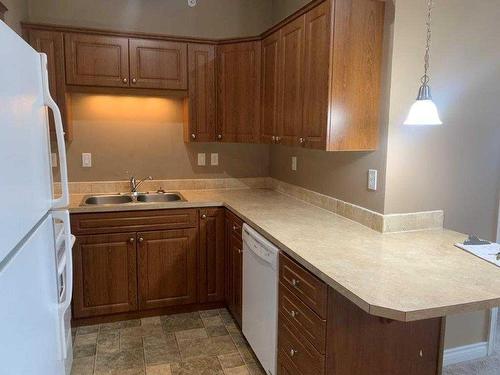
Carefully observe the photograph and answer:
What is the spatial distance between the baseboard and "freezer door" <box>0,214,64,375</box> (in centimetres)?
223

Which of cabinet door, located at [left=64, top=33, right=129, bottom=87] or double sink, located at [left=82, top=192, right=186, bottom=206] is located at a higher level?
cabinet door, located at [left=64, top=33, right=129, bottom=87]

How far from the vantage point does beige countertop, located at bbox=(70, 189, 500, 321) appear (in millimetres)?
1405

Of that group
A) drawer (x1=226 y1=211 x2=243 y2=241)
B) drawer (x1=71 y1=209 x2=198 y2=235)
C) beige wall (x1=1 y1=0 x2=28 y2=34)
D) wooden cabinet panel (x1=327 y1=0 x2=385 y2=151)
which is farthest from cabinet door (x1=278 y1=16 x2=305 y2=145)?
beige wall (x1=1 y1=0 x2=28 y2=34)

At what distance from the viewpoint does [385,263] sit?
179cm

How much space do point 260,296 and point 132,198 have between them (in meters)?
1.56

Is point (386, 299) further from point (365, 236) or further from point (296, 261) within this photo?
point (365, 236)

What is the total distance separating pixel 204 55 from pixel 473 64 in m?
1.95

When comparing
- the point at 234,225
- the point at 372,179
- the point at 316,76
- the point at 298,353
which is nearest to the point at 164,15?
the point at 316,76

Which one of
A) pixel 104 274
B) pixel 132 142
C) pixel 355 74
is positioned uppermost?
pixel 355 74

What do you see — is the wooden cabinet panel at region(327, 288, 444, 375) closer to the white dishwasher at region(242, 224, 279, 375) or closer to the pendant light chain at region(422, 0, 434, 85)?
the white dishwasher at region(242, 224, 279, 375)

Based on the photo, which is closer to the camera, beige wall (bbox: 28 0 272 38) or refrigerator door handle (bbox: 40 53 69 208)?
refrigerator door handle (bbox: 40 53 69 208)

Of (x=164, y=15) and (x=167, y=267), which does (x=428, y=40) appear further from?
(x=167, y=267)

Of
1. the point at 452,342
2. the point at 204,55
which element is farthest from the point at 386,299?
the point at 204,55

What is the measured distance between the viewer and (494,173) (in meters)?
2.50
